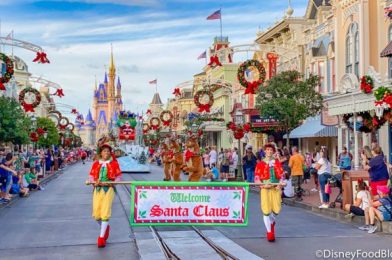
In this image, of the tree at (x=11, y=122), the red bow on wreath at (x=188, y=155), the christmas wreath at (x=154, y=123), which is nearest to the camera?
the red bow on wreath at (x=188, y=155)

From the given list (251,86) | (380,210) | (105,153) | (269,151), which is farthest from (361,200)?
(251,86)

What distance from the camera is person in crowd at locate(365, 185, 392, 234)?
41.4 ft

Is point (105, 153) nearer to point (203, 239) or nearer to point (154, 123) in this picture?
point (203, 239)

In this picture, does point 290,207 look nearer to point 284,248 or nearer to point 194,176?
point 194,176

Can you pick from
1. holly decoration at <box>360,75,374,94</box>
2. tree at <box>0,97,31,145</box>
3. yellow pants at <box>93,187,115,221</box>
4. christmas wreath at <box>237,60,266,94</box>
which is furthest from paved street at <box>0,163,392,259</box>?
tree at <box>0,97,31,145</box>

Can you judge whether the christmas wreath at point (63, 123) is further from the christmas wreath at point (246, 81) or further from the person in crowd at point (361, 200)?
the person in crowd at point (361, 200)

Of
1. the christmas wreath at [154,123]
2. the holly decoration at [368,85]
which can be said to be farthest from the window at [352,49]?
the christmas wreath at [154,123]

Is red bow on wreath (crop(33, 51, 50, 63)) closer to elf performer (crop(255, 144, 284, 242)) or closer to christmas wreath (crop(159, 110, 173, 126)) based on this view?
elf performer (crop(255, 144, 284, 242))

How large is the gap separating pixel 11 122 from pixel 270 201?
91.9ft

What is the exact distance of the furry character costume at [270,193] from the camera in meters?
11.4

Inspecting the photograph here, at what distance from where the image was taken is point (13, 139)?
126 ft

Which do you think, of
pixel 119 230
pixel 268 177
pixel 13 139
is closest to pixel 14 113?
pixel 13 139

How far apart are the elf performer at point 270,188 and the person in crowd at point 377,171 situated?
2553mm

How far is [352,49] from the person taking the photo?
30.3m
